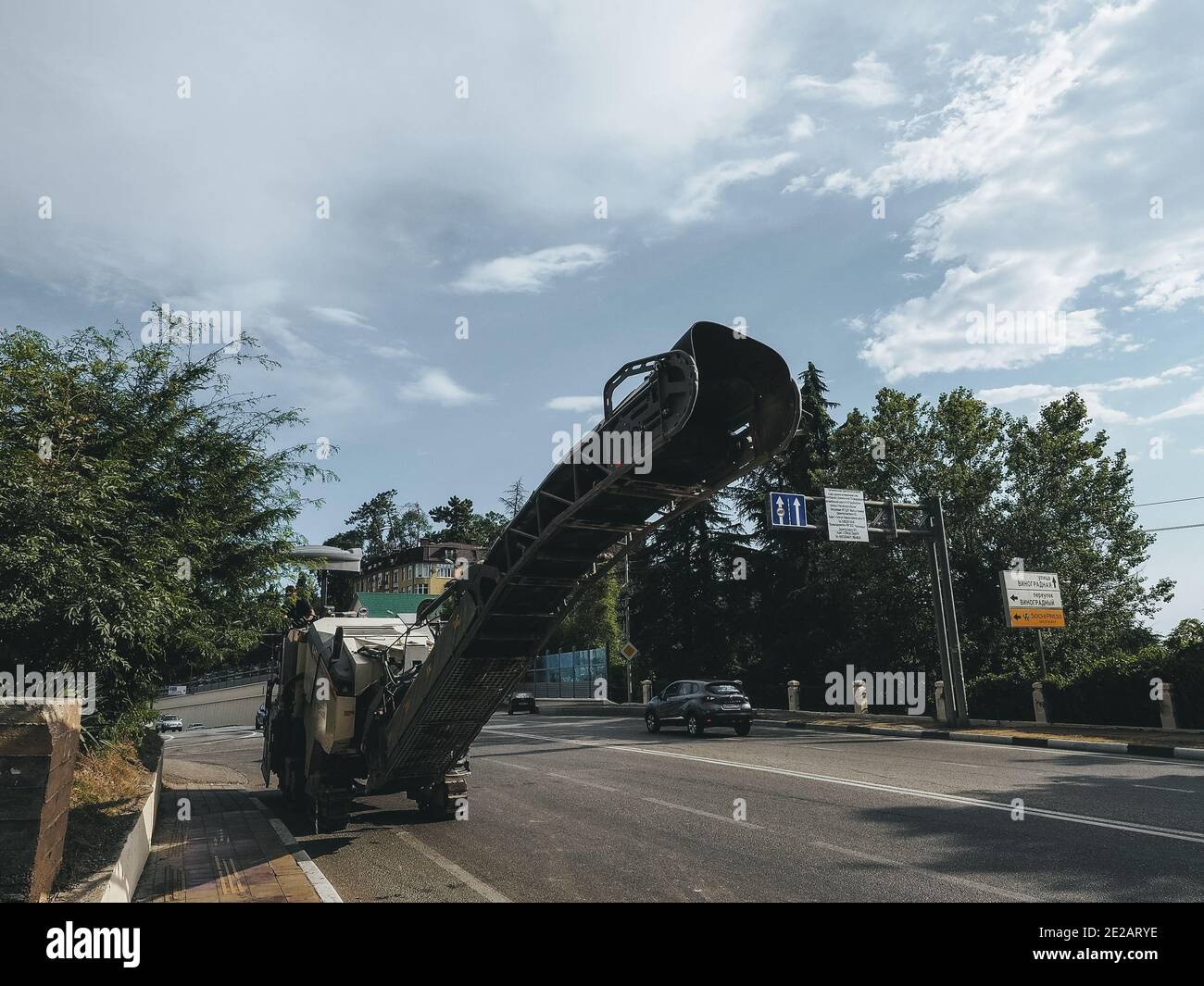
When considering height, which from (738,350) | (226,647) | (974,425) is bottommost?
(226,647)

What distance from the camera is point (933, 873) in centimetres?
673

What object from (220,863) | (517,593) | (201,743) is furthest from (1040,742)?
(201,743)

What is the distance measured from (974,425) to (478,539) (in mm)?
82649

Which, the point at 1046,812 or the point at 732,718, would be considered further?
the point at 732,718

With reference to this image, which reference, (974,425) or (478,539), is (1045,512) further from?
(478,539)

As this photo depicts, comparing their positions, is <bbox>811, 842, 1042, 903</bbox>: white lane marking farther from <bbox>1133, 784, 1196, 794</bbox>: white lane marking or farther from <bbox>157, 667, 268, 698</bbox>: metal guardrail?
<bbox>157, 667, 268, 698</bbox>: metal guardrail

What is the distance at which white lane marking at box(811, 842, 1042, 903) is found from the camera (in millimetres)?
5945

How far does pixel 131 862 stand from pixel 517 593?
4168 millimetres

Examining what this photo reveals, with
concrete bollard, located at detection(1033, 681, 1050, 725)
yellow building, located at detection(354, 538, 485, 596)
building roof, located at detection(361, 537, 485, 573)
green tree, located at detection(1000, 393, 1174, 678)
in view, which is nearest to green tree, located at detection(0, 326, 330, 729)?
concrete bollard, located at detection(1033, 681, 1050, 725)

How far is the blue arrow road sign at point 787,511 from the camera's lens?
2256cm

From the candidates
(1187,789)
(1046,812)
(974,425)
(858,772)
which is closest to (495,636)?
(1046,812)

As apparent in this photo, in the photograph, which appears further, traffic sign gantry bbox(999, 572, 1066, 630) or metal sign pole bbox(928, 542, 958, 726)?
traffic sign gantry bbox(999, 572, 1066, 630)

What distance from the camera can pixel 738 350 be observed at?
265 inches
